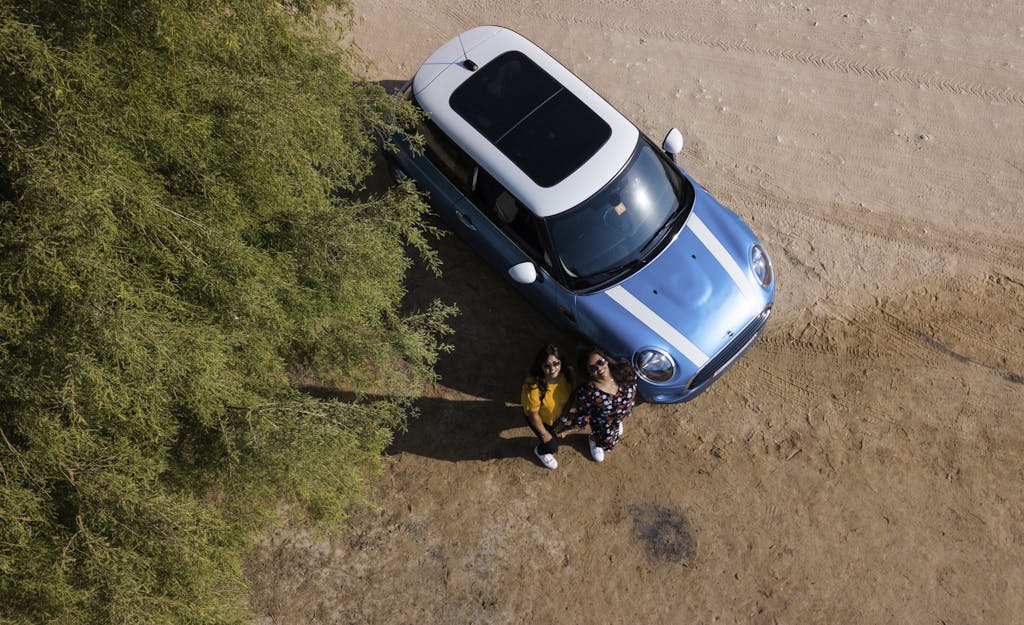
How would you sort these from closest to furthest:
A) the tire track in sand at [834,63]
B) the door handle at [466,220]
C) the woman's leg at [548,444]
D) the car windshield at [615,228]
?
the car windshield at [615,228] < the woman's leg at [548,444] < the door handle at [466,220] < the tire track in sand at [834,63]

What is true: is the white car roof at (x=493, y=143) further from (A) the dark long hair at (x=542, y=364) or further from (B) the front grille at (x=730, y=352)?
(B) the front grille at (x=730, y=352)

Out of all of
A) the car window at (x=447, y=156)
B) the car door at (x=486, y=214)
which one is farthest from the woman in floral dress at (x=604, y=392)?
the car window at (x=447, y=156)

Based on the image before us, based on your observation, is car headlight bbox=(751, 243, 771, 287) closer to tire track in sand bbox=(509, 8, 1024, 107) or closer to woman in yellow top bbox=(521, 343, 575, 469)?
woman in yellow top bbox=(521, 343, 575, 469)

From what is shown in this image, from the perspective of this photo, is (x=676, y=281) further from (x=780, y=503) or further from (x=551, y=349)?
(x=780, y=503)

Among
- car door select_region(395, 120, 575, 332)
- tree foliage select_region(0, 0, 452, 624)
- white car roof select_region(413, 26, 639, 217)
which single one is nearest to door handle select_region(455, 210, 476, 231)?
car door select_region(395, 120, 575, 332)

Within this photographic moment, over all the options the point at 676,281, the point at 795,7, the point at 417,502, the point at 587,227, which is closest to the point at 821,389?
the point at 676,281

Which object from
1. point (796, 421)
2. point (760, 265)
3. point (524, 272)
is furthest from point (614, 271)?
point (796, 421)

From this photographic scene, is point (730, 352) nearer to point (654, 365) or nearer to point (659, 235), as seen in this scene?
point (654, 365)
